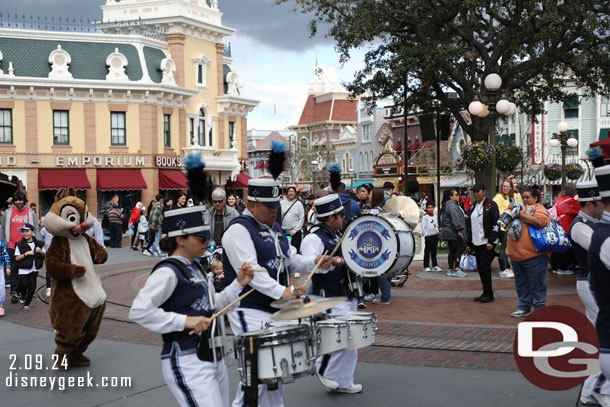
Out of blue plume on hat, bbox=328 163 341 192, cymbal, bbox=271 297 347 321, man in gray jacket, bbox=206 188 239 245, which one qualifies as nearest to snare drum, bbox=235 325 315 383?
cymbal, bbox=271 297 347 321

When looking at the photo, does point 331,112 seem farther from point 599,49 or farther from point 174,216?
point 174,216

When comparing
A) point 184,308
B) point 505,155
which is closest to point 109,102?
point 505,155

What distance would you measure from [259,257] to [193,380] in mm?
1226

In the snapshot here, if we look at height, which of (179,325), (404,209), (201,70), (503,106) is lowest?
(179,325)

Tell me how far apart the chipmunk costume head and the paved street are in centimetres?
35

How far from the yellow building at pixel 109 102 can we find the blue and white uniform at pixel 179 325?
30436 mm

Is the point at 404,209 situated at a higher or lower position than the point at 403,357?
higher

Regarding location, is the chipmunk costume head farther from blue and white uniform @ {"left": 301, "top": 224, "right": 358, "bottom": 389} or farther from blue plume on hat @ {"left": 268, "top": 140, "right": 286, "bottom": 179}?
blue plume on hat @ {"left": 268, "top": 140, "right": 286, "bottom": 179}

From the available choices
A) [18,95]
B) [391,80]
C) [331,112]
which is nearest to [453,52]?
[391,80]

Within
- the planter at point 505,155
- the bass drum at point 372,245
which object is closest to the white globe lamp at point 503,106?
the planter at point 505,155

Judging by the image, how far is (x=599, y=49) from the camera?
20656mm

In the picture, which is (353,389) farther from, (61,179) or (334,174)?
(61,179)

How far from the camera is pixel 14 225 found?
12445 millimetres

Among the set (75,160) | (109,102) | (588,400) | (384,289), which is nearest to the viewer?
(588,400)
